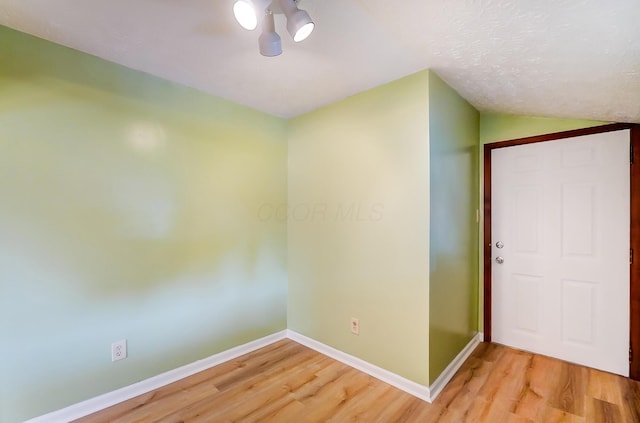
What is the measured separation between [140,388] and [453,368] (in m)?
2.39

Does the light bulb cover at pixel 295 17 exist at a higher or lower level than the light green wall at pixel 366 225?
higher

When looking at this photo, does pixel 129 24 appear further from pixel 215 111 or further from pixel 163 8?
pixel 215 111

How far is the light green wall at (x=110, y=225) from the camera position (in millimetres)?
1593

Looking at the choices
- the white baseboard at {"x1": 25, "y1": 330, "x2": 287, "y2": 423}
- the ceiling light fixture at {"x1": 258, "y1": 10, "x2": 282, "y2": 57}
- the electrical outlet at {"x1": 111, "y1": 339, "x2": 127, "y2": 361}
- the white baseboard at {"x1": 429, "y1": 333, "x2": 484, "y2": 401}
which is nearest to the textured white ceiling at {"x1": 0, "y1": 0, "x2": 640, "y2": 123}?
the ceiling light fixture at {"x1": 258, "y1": 10, "x2": 282, "y2": 57}

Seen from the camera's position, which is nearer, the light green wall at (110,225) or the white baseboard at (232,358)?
the light green wall at (110,225)

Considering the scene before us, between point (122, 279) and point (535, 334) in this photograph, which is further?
point (535, 334)

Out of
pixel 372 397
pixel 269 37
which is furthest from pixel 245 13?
pixel 372 397

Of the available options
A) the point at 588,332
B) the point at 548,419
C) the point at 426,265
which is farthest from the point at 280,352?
the point at 588,332

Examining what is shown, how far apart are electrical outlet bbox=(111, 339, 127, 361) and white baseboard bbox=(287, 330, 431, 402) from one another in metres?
1.50

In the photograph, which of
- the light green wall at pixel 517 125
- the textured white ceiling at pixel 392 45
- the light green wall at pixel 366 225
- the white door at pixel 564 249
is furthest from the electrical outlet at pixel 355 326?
the light green wall at pixel 517 125

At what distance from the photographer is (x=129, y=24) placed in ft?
4.95

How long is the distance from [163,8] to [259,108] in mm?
1342

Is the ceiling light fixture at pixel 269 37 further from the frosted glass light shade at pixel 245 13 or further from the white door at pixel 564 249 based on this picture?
the white door at pixel 564 249

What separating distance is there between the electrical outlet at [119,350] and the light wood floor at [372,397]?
1.01ft
